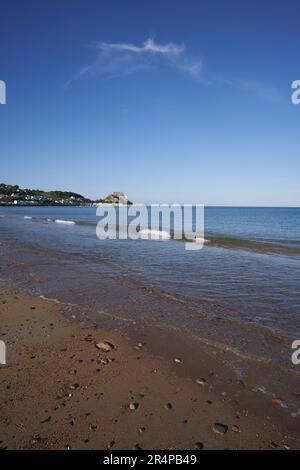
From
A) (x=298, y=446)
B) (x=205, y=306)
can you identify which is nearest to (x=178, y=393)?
(x=298, y=446)

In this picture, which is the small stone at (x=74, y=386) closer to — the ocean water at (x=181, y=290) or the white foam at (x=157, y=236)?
the ocean water at (x=181, y=290)

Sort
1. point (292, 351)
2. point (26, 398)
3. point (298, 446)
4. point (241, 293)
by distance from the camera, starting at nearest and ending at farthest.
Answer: point (298, 446)
point (26, 398)
point (292, 351)
point (241, 293)

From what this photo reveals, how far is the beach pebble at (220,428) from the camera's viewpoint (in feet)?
13.2

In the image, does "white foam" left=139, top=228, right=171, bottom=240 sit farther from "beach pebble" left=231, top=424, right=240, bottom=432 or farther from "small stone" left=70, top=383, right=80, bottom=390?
"beach pebble" left=231, top=424, right=240, bottom=432

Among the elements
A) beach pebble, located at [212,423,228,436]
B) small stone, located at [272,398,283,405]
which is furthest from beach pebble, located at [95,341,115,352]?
small stone, located at [272,398,283,405]

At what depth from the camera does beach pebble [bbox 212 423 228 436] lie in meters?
4.01

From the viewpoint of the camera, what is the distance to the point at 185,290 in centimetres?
1096

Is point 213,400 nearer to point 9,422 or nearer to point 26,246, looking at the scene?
point 9,422

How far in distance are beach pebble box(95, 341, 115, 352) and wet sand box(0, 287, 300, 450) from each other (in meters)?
0.04

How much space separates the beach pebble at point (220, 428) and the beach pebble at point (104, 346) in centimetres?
278

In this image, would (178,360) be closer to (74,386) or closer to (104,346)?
(104,346)

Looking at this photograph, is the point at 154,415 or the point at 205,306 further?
the point at 205,306
